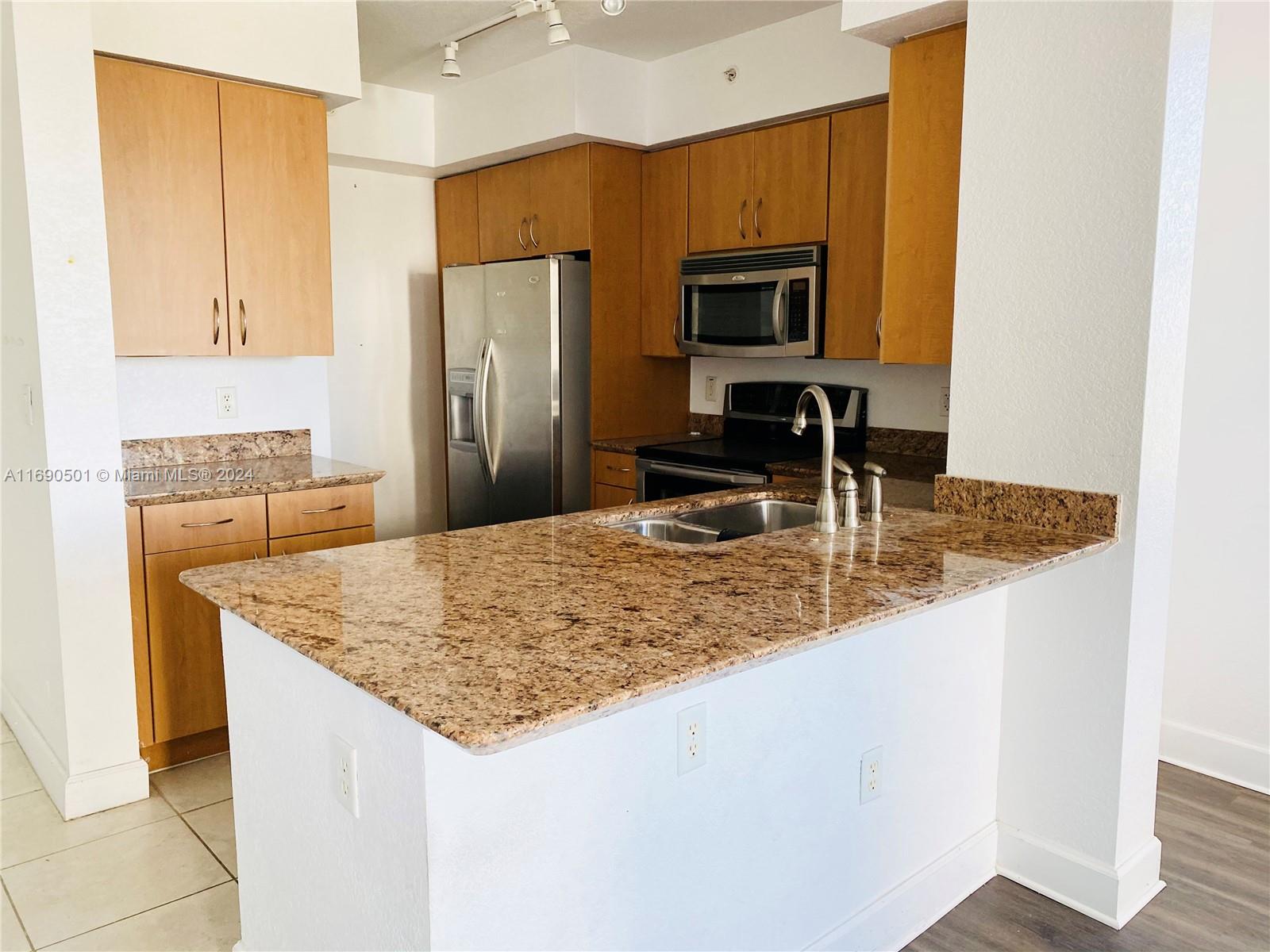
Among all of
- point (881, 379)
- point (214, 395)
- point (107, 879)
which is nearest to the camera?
point (107, 879)

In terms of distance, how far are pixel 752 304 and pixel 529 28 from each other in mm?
1412

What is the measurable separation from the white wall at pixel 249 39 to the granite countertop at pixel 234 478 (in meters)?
1.34

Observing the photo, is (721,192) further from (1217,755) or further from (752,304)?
(1217,755)

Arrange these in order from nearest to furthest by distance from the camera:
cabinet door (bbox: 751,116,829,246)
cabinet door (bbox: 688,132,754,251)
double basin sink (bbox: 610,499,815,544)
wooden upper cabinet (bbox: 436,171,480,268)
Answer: double basin sink (bbox: 610,499,815,544) → cabinet door (bbox: 751,116,829,246) → cabinet door (bbox: 688,132,754,251) → wooden upper cabinet (bbox: 436,171,480,268)

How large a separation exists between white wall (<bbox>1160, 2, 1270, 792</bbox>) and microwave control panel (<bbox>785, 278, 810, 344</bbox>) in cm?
132

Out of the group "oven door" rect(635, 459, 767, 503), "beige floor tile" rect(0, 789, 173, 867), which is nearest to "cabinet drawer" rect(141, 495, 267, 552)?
"beige floor tile" rect(0, 789, 173, 867)

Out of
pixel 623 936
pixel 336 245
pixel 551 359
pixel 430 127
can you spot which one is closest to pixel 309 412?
pixel 551 359

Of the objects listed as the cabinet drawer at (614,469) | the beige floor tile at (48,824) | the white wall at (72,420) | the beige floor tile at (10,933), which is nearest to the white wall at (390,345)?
the cabinet drawer at (614,469)

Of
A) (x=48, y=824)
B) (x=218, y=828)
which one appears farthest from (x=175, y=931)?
(x=48, y=824)

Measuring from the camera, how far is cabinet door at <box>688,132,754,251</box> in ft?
12.7

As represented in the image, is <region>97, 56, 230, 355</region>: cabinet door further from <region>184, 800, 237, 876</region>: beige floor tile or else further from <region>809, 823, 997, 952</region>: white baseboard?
Result: <region>809, 823, 997, 952</region>: white baseboard

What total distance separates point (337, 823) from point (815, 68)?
10.3 feet

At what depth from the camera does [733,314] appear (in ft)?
12.9

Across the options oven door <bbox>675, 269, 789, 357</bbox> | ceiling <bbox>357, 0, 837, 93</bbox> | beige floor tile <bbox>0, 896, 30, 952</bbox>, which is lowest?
beige floor tile <bbox>0, 896, 30, 952</bbox>
